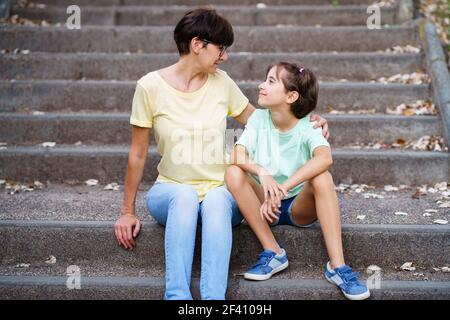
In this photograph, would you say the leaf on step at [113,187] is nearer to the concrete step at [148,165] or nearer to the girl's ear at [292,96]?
the concrete step at [148,165]

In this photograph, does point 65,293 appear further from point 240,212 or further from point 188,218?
point 240,212

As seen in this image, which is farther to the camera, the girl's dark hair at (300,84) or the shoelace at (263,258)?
the girl's dark hair at (300,84)

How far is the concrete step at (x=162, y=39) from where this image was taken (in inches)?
211

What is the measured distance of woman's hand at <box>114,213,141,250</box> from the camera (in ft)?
10.4

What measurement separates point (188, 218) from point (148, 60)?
2.40 m

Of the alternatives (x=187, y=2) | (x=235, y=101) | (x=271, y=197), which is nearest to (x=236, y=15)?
(x=187, y=2)

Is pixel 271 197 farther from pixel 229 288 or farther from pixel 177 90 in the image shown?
pixel 177 90

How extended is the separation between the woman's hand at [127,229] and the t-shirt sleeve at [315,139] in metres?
0.94

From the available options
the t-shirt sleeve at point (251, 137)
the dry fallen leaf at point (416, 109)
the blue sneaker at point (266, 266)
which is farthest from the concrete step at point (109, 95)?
the blue sneaker at point (266, 266)

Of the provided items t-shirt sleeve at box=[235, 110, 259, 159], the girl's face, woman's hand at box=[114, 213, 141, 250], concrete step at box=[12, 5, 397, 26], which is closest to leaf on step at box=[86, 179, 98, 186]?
woman's hand at box=[114, 213, 141, 250]

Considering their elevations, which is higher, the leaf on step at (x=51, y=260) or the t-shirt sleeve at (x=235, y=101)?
the t-shirt sleeve at (x=235, y=101)

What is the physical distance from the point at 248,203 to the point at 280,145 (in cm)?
38

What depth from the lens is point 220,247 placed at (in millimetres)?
2844
